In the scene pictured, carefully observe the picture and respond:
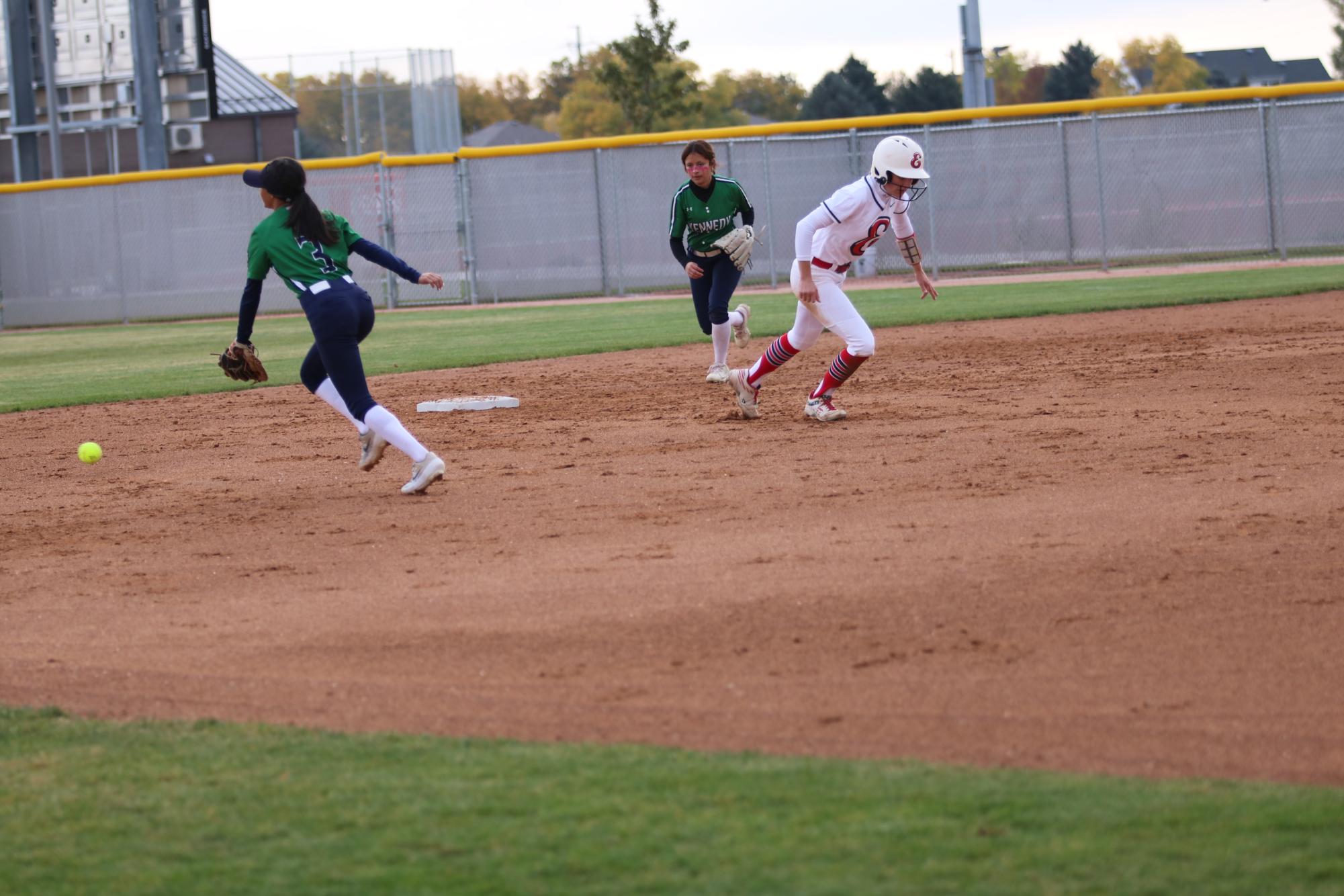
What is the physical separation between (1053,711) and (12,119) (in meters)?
29.4

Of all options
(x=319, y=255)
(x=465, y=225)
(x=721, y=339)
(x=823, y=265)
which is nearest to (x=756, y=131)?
(x=465, y=225)

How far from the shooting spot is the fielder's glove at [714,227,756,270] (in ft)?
37.1

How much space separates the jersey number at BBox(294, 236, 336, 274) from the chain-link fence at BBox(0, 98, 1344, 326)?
1735 centimetres

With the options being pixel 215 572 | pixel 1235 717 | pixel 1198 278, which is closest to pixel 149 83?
pixel 1198 278

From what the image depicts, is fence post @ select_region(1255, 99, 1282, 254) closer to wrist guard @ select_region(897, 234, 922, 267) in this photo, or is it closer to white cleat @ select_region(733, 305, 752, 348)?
white cleat @ select_region(733, 305, 752, 348)

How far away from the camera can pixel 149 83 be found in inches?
1069

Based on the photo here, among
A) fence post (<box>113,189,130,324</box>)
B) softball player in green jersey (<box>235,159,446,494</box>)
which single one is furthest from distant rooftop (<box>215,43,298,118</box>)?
softball player in green jersey (<box>235,159,446,494</box>)

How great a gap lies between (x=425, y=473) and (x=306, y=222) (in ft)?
4.63

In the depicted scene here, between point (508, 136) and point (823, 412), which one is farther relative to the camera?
point (508, 136)

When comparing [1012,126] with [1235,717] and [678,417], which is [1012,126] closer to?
[678,417]

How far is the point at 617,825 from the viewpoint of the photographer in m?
3.42

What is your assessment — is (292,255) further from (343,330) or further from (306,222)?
(343,330)

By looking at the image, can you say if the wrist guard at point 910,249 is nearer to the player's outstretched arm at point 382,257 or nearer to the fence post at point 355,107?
the player's outstretched arm at point 382,257

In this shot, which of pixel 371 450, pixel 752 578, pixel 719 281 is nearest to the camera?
pixel 752 578
